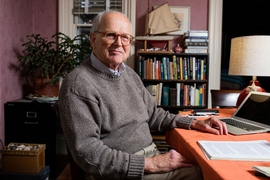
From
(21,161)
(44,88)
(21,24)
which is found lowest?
(21,161)

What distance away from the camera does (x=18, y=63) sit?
289 centimetres

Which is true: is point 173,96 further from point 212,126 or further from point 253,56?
point 212,126

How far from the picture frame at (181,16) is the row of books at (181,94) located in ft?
2.16

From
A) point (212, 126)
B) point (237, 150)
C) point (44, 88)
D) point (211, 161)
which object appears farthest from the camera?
point (44, 88)

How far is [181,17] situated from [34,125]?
2020 millimetres

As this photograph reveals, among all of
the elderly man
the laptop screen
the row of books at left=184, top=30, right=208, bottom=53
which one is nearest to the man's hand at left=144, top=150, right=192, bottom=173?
the elderly man

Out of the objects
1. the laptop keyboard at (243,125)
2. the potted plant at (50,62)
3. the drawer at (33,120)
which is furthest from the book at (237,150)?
the potted plant at (50,62)

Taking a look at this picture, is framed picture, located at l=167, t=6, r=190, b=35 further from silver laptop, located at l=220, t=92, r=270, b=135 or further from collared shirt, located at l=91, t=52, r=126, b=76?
collared shirt, located at l=91, t=52, r=126, b=76

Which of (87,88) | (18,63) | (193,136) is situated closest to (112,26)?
(87,88)

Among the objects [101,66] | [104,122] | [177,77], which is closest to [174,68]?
[177,77]

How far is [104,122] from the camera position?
1206 millimetres

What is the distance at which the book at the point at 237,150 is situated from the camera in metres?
0.93

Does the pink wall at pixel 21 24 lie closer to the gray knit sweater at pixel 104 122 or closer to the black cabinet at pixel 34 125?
the black cabinet at pixel 34 125

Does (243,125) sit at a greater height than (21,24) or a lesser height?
lesser
